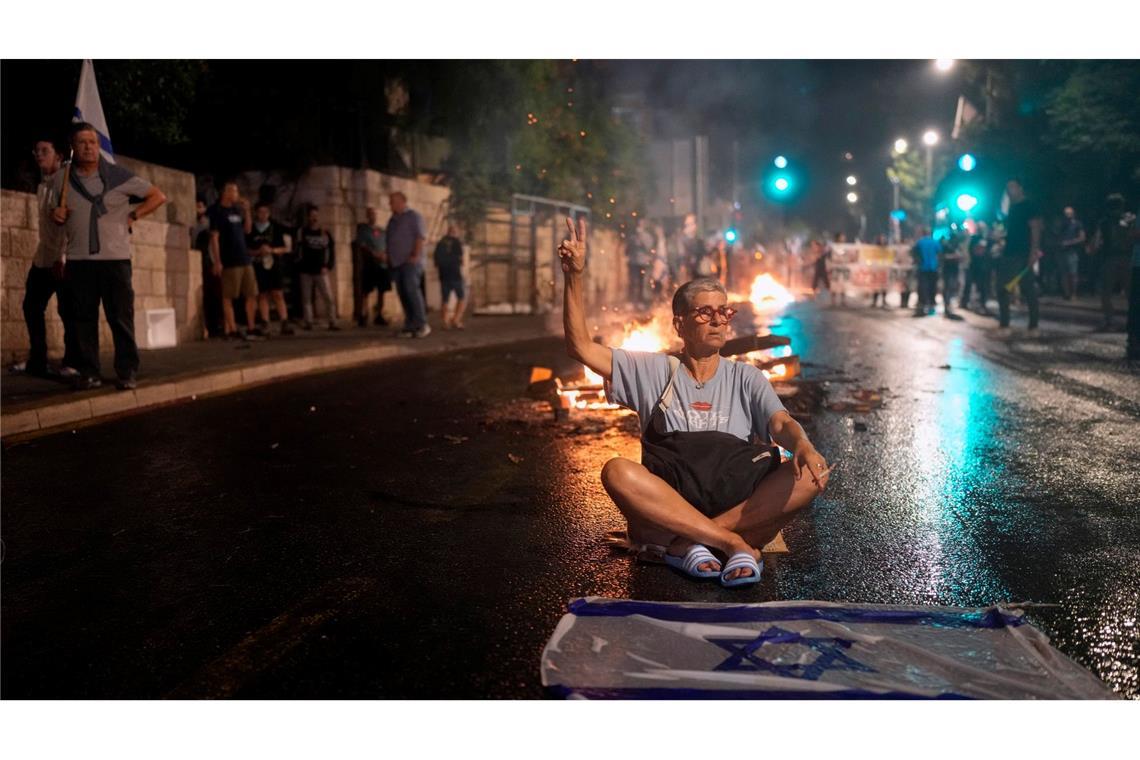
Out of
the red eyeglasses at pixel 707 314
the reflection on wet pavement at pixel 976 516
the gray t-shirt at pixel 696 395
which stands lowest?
the reflection on wet pavement at pixel 976 516

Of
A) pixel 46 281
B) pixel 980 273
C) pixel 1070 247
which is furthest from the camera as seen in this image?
pixel 1070 247

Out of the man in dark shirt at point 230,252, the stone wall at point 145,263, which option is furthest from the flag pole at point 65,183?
the man in dark shirt at point 230,252

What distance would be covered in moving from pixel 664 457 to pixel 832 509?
1521 millimetres

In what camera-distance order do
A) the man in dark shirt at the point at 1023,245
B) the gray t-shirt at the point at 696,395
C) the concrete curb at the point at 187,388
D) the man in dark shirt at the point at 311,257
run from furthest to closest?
the man in dark shirt at the point at 1023,245, the man in dark shirt at the point at 311,257, the concrete curb at the point at 187,388, the gray t-shirt at the point at 696,395

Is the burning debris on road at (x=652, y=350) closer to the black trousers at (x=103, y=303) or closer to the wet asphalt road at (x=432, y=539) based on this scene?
the wet asphalt road at (x=432, y=539)

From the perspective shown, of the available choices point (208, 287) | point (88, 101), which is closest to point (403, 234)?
point (208, 287)

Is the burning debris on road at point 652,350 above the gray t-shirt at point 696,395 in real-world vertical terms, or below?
below

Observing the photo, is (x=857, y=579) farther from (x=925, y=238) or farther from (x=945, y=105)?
(x=945, y=105)

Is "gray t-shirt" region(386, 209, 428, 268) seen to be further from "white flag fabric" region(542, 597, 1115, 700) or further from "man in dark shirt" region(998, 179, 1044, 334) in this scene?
"white flag fabric" region(542, 597, 1115, 700)

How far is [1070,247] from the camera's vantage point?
82.4ft

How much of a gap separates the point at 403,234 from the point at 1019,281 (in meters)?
10.6

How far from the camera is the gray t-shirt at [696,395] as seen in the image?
15.0ft

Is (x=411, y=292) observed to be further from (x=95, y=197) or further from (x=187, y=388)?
(x=95, y=197)

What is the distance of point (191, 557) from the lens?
4738mm
